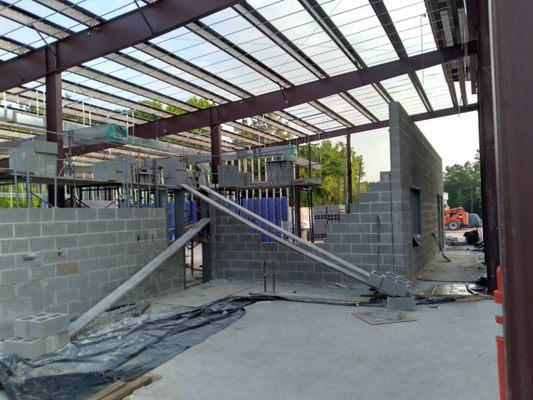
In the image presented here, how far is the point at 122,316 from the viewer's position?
8148 millimetres

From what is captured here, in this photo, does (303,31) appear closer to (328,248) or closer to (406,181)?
(406,181)

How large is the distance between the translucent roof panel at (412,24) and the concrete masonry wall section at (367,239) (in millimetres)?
2561

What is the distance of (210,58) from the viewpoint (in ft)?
40.0

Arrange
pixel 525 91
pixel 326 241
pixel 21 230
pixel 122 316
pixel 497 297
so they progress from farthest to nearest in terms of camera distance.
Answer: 1. pixel 326 241
2. pixel 122 316
3. pixel 21 230
4. pixel 497 297
5. pixel 525 91

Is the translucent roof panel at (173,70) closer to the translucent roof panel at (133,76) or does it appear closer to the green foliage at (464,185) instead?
the translucent roof panel at (133,76)

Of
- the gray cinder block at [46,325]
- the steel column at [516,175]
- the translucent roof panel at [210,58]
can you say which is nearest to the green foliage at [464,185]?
the translucent roof panel at [210,58]

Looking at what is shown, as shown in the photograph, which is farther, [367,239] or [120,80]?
[120,80]

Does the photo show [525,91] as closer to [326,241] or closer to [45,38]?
[326,241]

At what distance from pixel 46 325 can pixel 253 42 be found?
27.8ft

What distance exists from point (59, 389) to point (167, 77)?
33.3 ft

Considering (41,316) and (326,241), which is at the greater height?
(326,241)

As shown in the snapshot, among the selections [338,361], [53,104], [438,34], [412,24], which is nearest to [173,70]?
[53,104]

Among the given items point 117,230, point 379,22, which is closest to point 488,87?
point 379,22

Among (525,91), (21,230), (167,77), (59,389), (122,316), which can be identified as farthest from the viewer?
(167,77)
